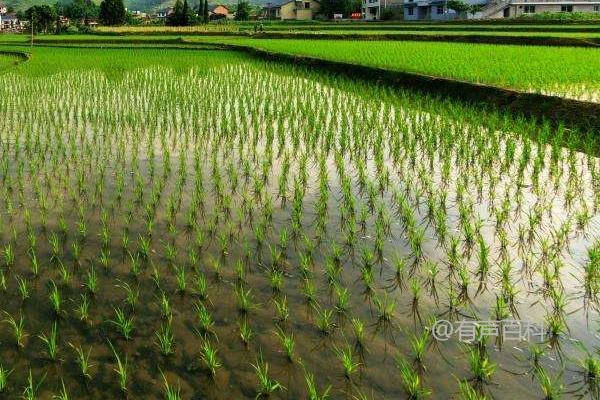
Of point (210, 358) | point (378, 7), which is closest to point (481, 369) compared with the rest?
point (210, 358)

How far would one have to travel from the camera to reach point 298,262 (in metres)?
3.38

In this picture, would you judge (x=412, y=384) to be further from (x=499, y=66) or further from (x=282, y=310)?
(x=499, y=66)

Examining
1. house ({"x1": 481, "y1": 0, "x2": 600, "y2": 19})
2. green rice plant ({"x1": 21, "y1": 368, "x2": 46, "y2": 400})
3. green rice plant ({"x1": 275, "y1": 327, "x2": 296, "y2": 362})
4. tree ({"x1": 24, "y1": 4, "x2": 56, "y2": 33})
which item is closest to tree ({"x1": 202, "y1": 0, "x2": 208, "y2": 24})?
tree ({"x1": 24, "y1": 4, "x2": 56, "y2": 33})

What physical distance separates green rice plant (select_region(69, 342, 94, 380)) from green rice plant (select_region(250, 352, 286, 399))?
0.68 metres

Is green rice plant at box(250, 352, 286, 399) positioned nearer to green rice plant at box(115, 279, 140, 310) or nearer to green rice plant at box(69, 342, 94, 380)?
green rice plant at box(69, 342, 94, 380)

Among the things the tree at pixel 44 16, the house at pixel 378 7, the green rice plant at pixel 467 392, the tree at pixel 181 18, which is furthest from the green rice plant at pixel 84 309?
the house at pixel 378 7

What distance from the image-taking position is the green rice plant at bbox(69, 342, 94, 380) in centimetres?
226

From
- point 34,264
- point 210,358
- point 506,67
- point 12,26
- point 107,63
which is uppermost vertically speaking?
point 12,26

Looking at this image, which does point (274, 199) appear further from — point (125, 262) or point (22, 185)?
point (22, 185)

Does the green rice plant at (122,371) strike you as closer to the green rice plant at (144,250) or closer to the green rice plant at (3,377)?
the green rice plant at (3,377)

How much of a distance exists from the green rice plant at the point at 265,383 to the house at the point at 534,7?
4283cm

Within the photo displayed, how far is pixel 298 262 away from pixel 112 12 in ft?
161

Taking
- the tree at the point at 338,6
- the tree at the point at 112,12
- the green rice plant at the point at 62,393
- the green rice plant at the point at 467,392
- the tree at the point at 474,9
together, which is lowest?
the green rice plant at the point at 62,393

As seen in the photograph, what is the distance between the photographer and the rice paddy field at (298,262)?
2.30m
